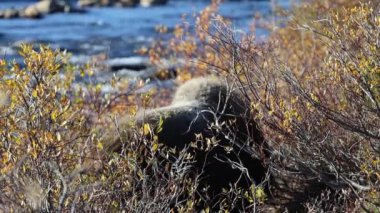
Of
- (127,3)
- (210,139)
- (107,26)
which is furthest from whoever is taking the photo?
(127,3)

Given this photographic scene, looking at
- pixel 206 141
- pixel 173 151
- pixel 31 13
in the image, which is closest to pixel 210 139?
pixel 206 141

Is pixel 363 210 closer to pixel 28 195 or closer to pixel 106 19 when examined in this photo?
pixel 28 195

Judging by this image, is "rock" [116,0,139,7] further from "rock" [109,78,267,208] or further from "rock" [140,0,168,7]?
"rock" [109,78,267,208]

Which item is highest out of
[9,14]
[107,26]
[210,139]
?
[210,139]

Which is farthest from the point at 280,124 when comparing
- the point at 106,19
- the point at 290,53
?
the point at 106,19

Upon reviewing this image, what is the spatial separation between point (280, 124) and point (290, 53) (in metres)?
5.96

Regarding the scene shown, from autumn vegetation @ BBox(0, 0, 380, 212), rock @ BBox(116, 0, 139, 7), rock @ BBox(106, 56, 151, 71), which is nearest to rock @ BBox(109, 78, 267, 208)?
autumn vegetation @ BBox(0, 0, 380, 212)

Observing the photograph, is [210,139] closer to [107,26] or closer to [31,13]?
[107,26]

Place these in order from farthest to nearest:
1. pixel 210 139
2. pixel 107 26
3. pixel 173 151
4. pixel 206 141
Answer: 1. pixel 107 26
2. pixel 206 141
3. pixel 210 139
4. pixel 173 151

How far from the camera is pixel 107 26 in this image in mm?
27016

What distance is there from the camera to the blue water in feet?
72.6

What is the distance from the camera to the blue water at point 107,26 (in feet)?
72.6

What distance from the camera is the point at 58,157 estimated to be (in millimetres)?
5586

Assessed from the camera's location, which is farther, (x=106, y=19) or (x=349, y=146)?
(x=106, y=19)
